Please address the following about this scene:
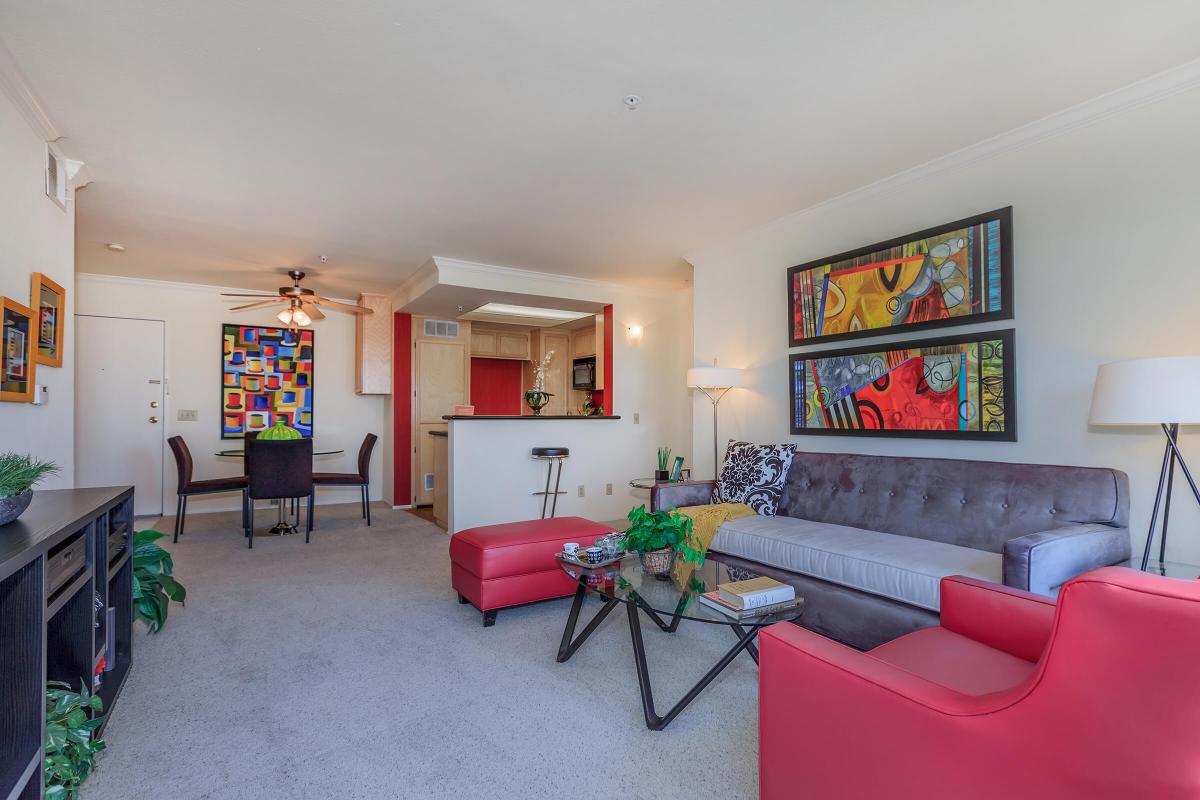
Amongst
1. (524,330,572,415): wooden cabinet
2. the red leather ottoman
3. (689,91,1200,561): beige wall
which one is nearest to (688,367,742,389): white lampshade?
(689,91,1200,561): beige wall

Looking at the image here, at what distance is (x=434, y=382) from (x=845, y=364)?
15.2 ft

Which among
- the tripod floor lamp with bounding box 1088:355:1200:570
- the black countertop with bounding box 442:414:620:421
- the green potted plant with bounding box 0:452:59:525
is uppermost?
the tripod floor lamp with bounding box 1088:355:1200:570

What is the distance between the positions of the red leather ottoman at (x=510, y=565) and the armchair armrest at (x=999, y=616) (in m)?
1.68

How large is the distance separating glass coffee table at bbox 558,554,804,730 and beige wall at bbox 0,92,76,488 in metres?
2.48

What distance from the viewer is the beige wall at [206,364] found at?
5.59m

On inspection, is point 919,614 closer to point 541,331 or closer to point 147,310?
point 541,331

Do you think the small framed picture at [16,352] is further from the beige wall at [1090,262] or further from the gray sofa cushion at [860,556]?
the beige wall at [1090,262]

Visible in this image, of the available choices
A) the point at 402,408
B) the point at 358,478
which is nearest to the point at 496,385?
the point at 402,408

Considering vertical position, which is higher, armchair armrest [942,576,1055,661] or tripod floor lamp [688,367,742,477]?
tripod floor lamp [688,367,742,477]

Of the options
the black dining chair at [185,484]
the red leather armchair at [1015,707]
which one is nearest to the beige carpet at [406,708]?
the red leather armchair at [1015,707]

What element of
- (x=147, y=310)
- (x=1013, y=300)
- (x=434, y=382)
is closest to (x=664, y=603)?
(x=1013, y=300)

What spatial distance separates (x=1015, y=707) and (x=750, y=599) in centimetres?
99

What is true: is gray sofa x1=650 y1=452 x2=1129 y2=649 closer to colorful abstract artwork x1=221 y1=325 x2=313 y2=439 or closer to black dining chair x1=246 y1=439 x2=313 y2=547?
black dining chair x1=246 y1=439 x2=313 y2=547

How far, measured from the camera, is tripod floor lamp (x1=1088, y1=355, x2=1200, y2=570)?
193 centimetres
